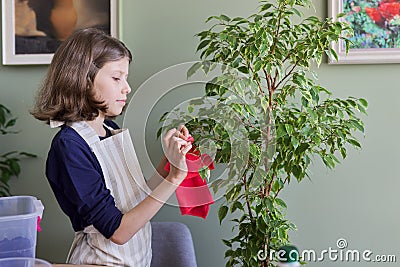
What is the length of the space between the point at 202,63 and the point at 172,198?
0.43m

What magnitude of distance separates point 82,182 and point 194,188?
334 mm

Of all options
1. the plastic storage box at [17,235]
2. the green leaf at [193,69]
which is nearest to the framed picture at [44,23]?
the green leaf at [193,69]

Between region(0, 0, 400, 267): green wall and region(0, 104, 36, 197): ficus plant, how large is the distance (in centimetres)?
54

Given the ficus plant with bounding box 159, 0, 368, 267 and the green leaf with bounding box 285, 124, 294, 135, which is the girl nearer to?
the ficus plant with bounding box 159, 0, 368, 267

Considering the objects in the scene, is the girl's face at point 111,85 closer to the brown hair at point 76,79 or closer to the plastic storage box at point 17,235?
the brown hair at point 76,79

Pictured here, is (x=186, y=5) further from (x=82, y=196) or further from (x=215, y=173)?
(x=82, y=196)

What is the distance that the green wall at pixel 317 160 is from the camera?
2.07 metres

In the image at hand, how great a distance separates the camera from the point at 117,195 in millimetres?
1686

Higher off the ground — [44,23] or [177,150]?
[44,23]

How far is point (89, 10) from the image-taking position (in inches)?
88.8

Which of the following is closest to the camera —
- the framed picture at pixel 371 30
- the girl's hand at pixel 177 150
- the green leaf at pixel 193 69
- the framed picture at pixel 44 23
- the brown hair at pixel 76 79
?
the girl's hand at pixel 177 150

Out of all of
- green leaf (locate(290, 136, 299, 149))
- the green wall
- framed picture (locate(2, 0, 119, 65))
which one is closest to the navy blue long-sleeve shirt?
the green wall

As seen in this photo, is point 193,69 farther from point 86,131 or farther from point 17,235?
point 17,235

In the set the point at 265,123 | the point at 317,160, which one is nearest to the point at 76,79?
the point at 265,123
